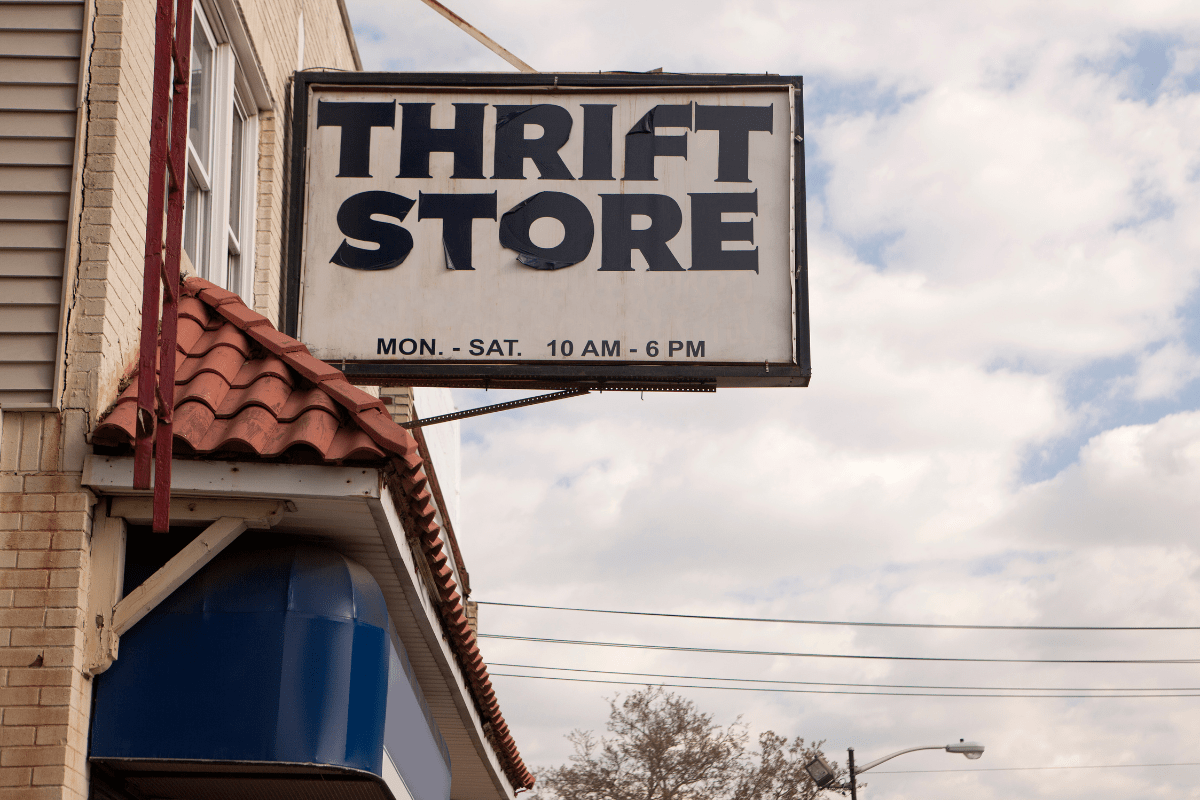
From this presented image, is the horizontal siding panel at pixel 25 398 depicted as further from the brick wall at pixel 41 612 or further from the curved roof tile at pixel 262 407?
the curved roof tile at pixel 262 407

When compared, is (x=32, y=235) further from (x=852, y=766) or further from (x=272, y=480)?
(x=852, y=766)

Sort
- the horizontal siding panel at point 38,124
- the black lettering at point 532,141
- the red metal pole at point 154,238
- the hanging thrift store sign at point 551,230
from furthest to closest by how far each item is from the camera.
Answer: the black lettering at point 532,141 < the hanging thrift store sign at point 551,230 < the horizontal siding panel at point 38,124 < the red metal pole at point 154,238

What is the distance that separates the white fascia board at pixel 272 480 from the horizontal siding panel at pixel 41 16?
1.93 m

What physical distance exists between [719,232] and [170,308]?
3.57 meters

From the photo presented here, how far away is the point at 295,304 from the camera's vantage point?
285 inches

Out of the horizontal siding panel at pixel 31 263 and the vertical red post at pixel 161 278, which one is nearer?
the vertical red post at pixel 161 278

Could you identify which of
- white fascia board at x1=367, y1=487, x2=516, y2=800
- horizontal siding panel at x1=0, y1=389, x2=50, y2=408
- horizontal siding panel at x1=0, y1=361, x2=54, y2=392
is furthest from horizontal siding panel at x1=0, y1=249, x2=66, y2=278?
white fascia board at x1=367, y1=487, x2=516, y2=800

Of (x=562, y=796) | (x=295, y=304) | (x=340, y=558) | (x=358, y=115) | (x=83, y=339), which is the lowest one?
(x=562, y=796)

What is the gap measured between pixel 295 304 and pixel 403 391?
4536mm

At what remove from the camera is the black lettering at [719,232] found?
7344mm

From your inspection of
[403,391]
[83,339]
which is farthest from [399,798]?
[403,391]

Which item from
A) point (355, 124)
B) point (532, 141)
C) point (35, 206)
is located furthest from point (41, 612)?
point (532, 141)

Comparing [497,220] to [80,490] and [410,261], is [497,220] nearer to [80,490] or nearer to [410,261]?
[410,261]

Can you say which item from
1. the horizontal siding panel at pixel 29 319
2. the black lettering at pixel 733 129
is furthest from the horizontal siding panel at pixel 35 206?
the black lettering at pixel 733 129
